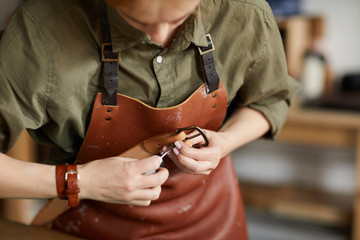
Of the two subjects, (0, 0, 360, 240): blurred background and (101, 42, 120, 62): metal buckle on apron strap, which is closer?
(101, 42, 120, 62): metal buckle on apron strap

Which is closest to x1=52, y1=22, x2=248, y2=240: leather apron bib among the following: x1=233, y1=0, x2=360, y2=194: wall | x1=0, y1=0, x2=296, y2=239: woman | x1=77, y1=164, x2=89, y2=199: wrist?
x1=0, y1=0, x2=296, y2=239: woman

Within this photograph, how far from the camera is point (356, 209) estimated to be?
222 cm

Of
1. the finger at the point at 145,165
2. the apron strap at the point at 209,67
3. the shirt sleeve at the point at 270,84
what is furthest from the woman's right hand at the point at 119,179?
the shirt sleeve at the point at 270,84

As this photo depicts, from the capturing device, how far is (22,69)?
832 mm

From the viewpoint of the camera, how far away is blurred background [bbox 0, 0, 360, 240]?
2.24m

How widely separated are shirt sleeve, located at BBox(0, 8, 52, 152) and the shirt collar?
0.14 m

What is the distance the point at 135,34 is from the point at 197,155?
28 cm

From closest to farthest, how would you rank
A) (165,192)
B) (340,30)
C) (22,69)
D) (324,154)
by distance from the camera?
(22,69), (165,192), (340,30), (324,154)

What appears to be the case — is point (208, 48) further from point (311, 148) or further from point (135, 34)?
point (311, 148)

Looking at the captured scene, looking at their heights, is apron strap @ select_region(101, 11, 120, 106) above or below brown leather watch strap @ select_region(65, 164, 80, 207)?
above

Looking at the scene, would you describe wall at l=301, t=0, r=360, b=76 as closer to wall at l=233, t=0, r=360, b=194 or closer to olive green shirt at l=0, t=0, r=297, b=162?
wall at l=233, t=0, r=360, b=194

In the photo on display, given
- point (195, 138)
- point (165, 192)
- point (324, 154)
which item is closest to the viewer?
point (195, 138)

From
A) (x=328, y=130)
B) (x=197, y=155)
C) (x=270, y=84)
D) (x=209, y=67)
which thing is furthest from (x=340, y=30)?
(x=197, y=155)

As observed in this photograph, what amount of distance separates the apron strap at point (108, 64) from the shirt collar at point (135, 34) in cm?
1
